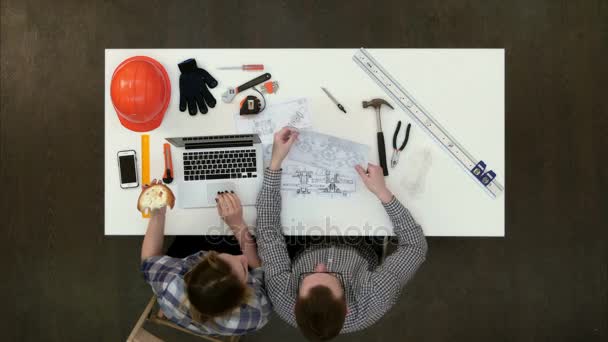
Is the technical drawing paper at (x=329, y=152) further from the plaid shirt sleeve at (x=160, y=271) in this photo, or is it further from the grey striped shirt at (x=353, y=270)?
the plaid shirt sleeve at (x=160, y=271)

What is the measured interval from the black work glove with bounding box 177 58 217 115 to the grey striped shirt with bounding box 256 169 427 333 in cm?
38

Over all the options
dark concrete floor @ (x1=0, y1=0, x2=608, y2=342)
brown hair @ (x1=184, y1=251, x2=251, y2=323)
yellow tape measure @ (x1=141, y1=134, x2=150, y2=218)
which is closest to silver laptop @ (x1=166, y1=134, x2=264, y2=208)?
yellow tape measure @ (x1=141, y1=134, x2=150, y2=218)

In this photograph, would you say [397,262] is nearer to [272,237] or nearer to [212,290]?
[272,237]

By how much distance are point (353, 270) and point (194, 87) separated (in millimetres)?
931

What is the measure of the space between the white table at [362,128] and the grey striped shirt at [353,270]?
A: 0.07 meters

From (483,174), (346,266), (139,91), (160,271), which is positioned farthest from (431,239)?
(139,91)

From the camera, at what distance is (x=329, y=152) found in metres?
1.37

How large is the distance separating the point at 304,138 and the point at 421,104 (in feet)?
1.55
